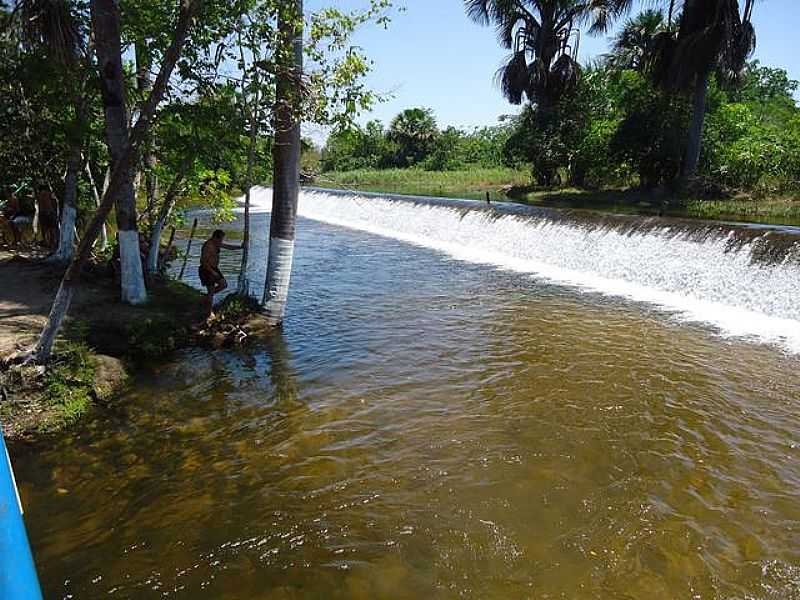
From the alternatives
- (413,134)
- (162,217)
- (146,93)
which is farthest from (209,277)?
(413,134)

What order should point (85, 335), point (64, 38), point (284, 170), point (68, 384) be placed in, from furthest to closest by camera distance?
point (284, 170)
point (64, 38)
point (85, 335)
point (68, 384)

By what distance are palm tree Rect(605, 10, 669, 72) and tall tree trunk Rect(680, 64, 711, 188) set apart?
18.0ft

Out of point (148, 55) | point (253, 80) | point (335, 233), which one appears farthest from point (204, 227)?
point (253, 80)

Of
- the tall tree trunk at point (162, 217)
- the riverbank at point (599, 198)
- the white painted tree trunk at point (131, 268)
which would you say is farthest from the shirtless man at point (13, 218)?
the riverbank at point (599, 198)

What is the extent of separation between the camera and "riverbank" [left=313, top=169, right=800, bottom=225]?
16750 millimetres

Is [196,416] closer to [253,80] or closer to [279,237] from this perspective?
[279,237]

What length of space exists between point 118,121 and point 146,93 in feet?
5.02

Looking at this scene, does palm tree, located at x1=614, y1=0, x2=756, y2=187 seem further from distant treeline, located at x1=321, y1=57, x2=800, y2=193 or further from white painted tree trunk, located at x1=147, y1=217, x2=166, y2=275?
white painted tree trunk, located at x1=147, y1=217, x2=166, y2=275

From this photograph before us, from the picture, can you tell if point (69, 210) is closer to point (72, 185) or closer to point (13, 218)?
point (72, 185)

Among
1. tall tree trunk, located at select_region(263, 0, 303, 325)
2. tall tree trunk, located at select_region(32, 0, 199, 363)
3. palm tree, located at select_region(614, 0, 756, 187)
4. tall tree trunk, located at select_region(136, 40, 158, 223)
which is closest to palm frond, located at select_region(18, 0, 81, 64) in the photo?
tall tree trunk, located at select_region(136, 40, 158, 223)

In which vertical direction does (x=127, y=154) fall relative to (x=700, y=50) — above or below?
below

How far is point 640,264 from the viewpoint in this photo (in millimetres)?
11289

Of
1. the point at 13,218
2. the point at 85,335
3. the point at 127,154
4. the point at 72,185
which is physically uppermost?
Answer: the point at 127,154

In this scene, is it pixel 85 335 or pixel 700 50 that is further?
pixel 700 50
